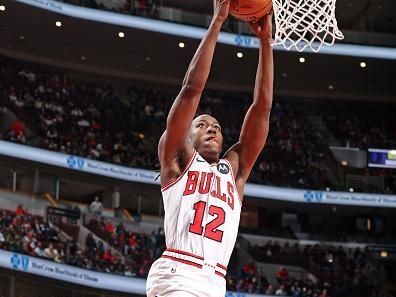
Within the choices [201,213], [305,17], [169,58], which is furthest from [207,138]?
[169,58]

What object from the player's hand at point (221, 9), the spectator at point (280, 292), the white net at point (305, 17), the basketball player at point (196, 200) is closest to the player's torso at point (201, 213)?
the basketball player at point (196, 200)

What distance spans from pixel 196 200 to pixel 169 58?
86.6ft

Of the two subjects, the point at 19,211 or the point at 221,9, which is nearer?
the point at 221,9

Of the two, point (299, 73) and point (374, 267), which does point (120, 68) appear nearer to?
point (299, 73)

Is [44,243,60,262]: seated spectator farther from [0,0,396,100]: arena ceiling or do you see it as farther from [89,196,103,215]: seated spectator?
[0,0,396,100]: arena ceiling

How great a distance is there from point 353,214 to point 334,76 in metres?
5.41

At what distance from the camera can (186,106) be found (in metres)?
5.53

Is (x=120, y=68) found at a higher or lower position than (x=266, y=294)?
higher

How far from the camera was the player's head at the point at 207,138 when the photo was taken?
5.79 m

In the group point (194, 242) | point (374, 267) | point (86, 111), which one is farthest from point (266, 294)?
point (194, 242)

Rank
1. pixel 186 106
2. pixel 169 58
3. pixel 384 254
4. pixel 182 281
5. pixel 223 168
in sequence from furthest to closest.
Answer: pixel 169 58 < pixel 384 254 < pixel 223 168 < pixel 186 106 < pixel 182 281

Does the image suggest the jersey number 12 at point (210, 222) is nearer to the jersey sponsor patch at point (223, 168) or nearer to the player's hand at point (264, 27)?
the jersey sponsor patch at point (223, 168)

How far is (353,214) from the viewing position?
101 feet

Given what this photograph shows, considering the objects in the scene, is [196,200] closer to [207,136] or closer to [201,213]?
[201,213]
